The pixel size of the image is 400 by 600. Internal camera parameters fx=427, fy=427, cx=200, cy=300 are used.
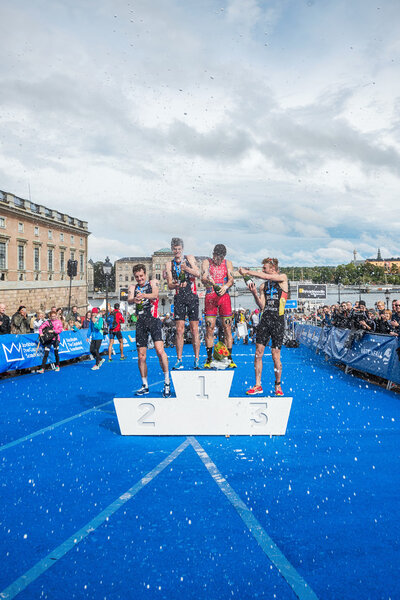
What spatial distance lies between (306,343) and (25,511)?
2048 cm

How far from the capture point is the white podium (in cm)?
530

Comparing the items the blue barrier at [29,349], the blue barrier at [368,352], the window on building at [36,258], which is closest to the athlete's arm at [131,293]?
the blue barrier at [368,352]

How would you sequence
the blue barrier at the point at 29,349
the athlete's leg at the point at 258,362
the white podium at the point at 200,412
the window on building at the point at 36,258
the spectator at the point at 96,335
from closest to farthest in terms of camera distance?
1. the white podium at the point at 200,412
2. the athlete's leg at the point at 258,362
3. the blue barrier at the point at 29,349
4. the spectator at the point at 96,335
5. the window on building at the point at 36,258

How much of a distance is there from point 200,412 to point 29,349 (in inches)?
352

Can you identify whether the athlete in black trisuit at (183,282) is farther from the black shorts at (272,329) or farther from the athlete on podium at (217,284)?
the black shorts at (272,329)

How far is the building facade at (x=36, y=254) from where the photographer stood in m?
49.3

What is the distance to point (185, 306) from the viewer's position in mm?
6910

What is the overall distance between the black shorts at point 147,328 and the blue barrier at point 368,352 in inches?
212

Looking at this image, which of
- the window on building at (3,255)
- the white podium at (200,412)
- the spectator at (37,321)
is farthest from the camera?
the window on building at (3,255)

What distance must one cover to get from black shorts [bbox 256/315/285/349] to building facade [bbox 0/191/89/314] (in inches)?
1832

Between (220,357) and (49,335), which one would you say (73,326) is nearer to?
(49,335)

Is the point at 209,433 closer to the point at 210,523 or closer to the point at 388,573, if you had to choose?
the point at 210,523

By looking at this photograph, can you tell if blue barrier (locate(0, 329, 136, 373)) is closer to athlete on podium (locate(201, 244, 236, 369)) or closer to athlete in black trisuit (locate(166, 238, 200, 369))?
athlete in black trisuit (locate(166, 238, 200, 369))

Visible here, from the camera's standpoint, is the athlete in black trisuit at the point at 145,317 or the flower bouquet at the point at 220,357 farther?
the flower bouquet at the point at 220,357
